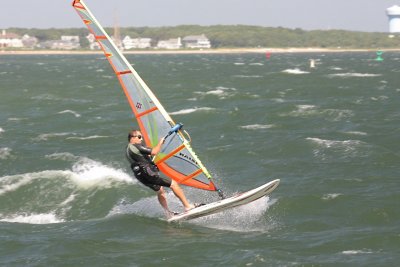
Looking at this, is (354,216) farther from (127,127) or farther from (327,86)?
(327,86)

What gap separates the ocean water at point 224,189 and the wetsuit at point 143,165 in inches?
43.2

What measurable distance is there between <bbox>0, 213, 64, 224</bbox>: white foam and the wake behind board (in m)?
4.11

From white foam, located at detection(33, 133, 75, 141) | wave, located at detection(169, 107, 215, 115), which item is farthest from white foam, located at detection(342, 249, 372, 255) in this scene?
wave, located at detection(169, 107, 215, 115)

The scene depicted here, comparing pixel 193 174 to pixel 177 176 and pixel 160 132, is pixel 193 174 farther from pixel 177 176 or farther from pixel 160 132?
pixel 160 132

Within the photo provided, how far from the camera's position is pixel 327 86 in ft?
177

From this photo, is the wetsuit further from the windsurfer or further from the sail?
the sail

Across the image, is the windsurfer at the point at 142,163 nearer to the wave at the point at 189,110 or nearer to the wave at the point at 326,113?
the wave at the point at 326,113

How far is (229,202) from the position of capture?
1519 cm

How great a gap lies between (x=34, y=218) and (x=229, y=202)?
19.4 feet

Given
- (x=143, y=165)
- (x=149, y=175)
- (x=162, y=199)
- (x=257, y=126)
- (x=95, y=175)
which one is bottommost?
(x=257, y=126)

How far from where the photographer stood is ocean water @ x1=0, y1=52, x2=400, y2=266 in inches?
553

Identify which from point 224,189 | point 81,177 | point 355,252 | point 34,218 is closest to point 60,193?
point 81,177

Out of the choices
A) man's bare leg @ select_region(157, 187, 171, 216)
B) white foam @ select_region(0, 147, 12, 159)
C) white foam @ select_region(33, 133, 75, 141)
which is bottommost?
white foam @ select_region(33, 133, 75, 141)

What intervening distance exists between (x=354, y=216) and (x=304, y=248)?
2.91m
